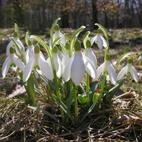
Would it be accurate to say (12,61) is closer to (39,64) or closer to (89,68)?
(39,64)

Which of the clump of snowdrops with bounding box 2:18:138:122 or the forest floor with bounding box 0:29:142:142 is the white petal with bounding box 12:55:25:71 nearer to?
the clump of snowdrops with bounding box 2:18:138:122

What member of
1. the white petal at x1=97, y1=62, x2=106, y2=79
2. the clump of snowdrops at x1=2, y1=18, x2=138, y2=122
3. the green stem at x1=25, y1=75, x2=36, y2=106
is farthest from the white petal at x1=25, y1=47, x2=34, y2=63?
the white petal at x1=97, y1=62, x2=106, y2=79

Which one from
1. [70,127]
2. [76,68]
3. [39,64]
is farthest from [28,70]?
[70,127]

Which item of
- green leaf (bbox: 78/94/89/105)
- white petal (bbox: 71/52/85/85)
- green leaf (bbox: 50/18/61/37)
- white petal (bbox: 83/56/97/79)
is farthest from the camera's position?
green leaf (bbox: 50/18/61/37)

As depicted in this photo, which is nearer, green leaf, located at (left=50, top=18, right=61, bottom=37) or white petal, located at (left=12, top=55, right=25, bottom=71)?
white petal, located at (left=12, top=55, right=25, bottom=71)

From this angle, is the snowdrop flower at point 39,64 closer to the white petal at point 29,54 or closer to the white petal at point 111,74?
the white petal at point 29,54

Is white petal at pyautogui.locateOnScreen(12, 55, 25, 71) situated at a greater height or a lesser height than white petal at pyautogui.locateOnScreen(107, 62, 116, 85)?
greater

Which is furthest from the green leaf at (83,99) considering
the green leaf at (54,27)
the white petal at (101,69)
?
the green leaf at (54,27)
